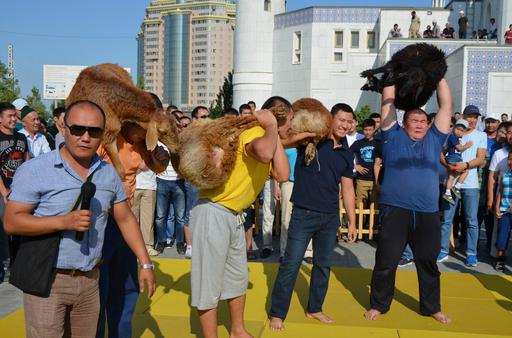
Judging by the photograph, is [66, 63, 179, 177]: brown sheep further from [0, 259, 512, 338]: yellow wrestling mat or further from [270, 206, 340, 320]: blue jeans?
[0, 259, 512, 338]: yellow wrestling mat

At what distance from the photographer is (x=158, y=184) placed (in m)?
8.35

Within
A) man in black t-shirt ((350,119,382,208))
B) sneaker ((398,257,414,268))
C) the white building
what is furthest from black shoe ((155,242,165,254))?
the white building

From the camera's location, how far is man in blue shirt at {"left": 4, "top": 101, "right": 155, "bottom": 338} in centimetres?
266

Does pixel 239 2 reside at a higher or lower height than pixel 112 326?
higher

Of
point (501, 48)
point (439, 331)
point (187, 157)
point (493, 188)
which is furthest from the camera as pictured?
point (501, 48)

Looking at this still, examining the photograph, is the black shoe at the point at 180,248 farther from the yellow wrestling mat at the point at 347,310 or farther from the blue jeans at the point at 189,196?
the yellow wrestling mat at the point at 347,310

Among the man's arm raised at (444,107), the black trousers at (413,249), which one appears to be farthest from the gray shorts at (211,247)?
the man's arm raised at (444,107)

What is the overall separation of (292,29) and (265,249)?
27997 mm

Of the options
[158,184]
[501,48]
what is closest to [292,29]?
[501,48]

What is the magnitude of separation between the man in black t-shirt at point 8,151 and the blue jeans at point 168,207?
88.4 inches

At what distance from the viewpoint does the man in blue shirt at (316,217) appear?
481 cm

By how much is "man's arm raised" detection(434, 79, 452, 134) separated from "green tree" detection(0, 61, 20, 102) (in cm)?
3683

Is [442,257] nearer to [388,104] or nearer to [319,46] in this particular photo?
[388,104]

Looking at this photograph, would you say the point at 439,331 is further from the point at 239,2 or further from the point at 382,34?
the point at 239,2
